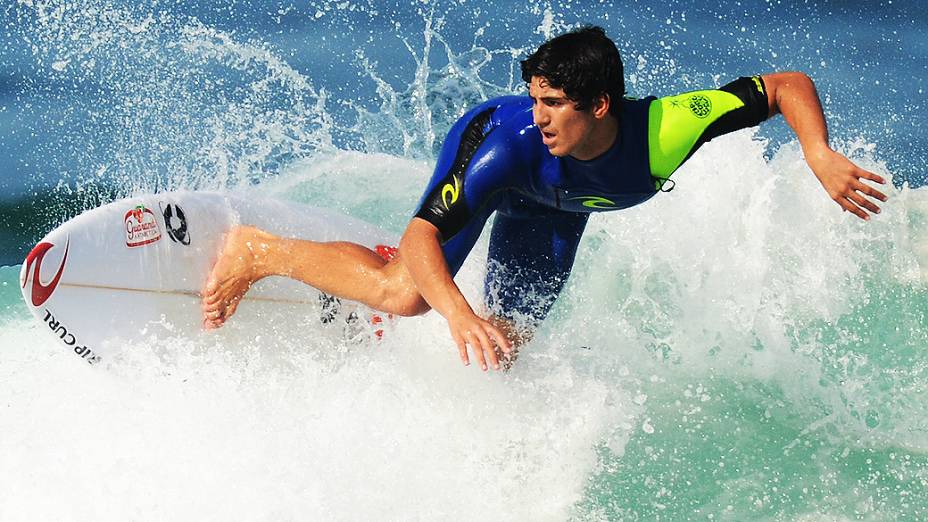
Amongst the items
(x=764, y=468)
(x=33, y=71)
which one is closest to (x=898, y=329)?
(x=764, y=468)

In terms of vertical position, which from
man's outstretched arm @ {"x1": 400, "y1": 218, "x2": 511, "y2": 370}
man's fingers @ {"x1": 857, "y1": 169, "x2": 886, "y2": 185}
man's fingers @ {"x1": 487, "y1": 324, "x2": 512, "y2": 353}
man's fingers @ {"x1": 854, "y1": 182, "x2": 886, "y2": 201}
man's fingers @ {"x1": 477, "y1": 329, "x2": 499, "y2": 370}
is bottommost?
man's outstretched arm @ {"x1": 400, "y1": 218, "x2": 511, "y2": 370}

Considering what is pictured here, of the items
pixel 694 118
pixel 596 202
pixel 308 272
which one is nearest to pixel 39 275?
pixel 308 272

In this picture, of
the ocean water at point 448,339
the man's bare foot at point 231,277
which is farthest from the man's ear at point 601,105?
the man's bare foot at point 231,277

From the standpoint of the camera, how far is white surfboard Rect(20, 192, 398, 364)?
4.46 metres

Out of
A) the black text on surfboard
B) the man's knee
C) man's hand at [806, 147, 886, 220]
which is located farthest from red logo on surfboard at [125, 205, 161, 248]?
man's hand at [806, 147, 886, 220]

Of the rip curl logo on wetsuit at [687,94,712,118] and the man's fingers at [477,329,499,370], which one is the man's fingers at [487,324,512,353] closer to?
the man's fingers at [477,329,499,370]

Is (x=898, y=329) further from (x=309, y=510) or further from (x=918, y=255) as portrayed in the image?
(x=309, y=510)

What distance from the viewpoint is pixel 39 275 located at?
4352 millimetres

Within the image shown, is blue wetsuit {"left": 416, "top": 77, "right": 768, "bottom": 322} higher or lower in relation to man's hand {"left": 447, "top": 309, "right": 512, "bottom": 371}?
higher

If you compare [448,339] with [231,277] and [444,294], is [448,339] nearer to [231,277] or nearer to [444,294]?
[231,277]

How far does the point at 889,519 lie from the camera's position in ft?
13.6

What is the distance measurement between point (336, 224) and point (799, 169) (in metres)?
2.65

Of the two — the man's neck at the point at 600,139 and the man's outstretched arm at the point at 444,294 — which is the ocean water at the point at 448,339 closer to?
the man's outstretched arm at the point at 444,294

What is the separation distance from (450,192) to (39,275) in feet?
5.75
